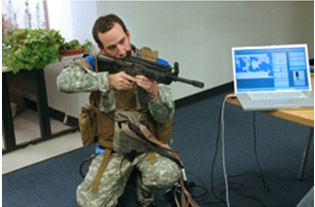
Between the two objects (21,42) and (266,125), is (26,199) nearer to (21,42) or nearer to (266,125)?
(21,42)

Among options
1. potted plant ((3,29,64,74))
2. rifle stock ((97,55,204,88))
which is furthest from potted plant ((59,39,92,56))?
rifle stock ((97,55,204,88))

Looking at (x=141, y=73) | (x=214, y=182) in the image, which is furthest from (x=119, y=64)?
(x=214, y=182)

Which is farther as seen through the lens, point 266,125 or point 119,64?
point 266,125

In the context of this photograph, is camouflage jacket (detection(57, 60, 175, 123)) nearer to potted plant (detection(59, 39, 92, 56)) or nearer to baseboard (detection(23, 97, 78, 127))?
potted plant (detection(59, 39, 92, 56))

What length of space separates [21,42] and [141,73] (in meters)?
1.34

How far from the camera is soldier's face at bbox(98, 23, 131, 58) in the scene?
201 cm

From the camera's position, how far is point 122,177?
7.06 feet

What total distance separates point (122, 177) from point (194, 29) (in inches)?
84.0

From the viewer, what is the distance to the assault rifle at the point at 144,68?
1891mm

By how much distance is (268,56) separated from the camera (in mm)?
2131

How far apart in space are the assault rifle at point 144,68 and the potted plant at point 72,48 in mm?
1124

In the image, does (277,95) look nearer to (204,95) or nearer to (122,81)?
(122,81)

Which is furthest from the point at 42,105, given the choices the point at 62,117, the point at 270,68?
the point at 270,68

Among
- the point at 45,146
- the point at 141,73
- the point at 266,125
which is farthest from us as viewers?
the point at 266,125
